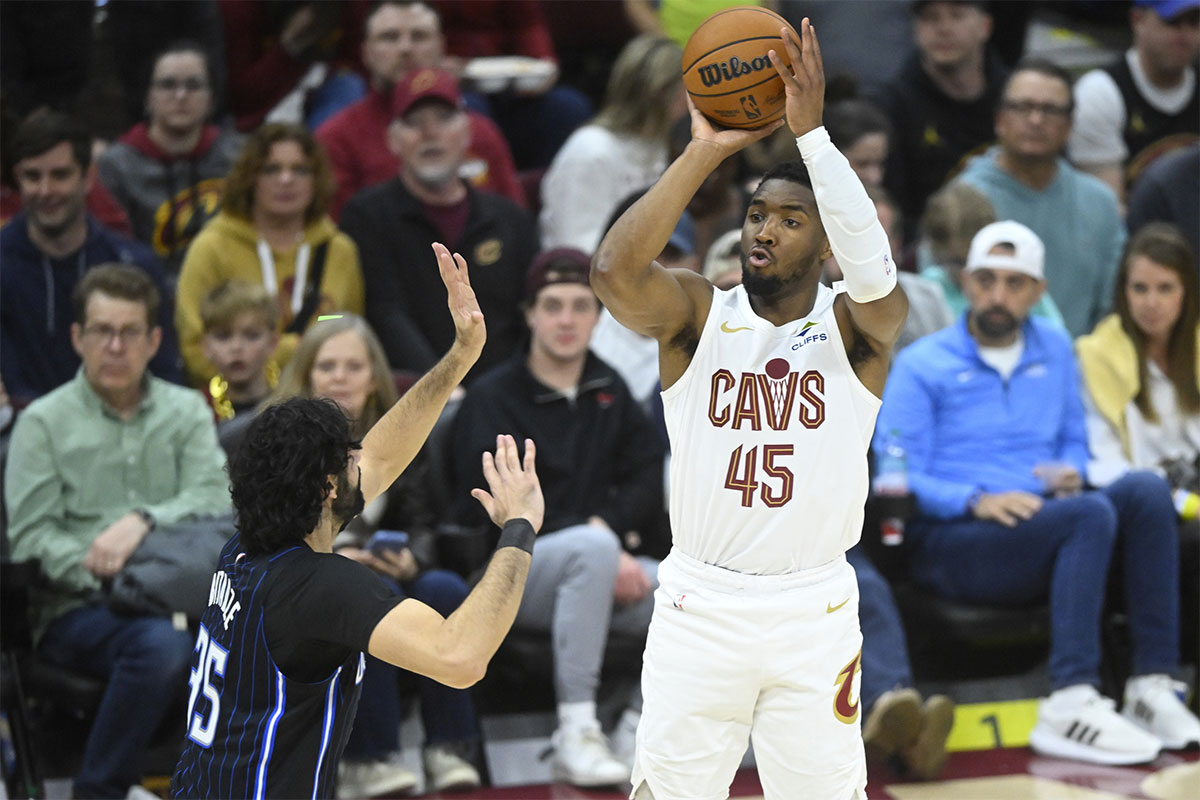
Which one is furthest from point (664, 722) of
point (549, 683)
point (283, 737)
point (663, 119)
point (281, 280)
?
point (663, 119)

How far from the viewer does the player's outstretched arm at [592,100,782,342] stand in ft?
12.6

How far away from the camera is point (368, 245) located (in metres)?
7.12

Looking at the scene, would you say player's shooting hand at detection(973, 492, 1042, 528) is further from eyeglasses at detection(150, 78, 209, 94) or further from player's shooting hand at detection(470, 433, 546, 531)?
eyeglasses at detection(150, 78, 209, 94)

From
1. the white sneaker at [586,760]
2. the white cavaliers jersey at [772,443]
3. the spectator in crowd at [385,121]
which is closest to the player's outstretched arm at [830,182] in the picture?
the white cavaliers jersey at [772,443]

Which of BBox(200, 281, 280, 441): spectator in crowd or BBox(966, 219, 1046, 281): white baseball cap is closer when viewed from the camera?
BBox(200, 281, 280, 441): spectator in crowd

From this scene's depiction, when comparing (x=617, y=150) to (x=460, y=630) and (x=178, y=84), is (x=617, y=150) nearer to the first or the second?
(x=178, y=84)

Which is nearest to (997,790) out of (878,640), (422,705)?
(878,640)

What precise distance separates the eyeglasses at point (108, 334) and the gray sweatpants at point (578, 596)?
1720mm

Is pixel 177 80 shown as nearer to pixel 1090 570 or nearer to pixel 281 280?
pixel 281 280

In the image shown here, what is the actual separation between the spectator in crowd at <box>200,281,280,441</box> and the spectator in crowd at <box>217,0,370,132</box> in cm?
211

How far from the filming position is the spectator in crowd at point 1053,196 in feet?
25.2

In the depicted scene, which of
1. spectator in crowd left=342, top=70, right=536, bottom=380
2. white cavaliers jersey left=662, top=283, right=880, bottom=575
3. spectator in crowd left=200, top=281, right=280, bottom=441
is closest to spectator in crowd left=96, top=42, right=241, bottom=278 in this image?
spectator in crowd left=342, top=70, right=536, bottom=380

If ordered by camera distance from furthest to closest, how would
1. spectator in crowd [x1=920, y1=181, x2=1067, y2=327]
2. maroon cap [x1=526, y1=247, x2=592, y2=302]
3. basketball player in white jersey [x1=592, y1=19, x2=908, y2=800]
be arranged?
spectator in crowd [x1=920, y1=181, x2=1067, y2=327], maroon cap [x1=526, y1=247, x2=592, y2=302], basketball player in white jersey [x1=592, y1=19, x2=908, y2=800]

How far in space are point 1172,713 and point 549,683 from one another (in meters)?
2.44
